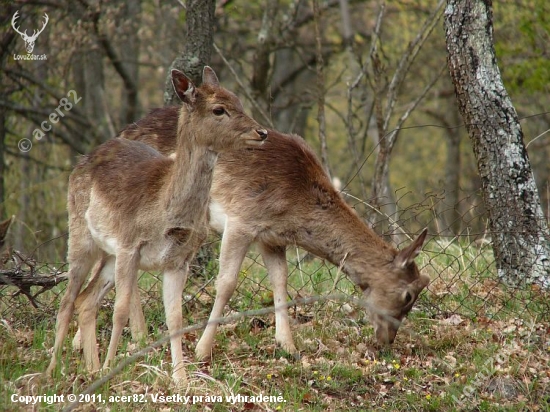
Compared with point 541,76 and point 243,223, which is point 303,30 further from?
point 243,223

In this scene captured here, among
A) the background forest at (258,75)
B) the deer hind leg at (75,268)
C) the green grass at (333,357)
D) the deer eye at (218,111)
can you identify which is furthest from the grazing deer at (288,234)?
the background forest at (258,75)

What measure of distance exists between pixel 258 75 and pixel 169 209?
290 inches

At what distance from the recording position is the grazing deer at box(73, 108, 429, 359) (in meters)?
6.83

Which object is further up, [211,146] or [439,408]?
[211,146]

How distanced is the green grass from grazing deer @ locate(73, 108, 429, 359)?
0.27m

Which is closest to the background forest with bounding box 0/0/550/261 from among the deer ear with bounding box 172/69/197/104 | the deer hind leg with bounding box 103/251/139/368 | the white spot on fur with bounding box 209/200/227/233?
the white spot on fur with bounding box 209/200/227/233

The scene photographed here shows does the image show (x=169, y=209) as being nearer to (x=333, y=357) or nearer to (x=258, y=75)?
(x=333, y=357)

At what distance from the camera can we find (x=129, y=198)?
6.51 m

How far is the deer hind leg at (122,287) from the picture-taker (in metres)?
6.25

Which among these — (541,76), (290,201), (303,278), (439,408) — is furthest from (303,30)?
(439,408)

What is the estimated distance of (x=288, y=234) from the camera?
7.09 meters

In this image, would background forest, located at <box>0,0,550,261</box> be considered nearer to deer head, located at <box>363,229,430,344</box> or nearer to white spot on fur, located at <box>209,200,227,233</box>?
white spot on fur, located at <box>209,200,227,233</box>

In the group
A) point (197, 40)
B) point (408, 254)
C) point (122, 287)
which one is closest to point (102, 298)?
point (122, 287)

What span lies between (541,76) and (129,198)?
1075 cm
